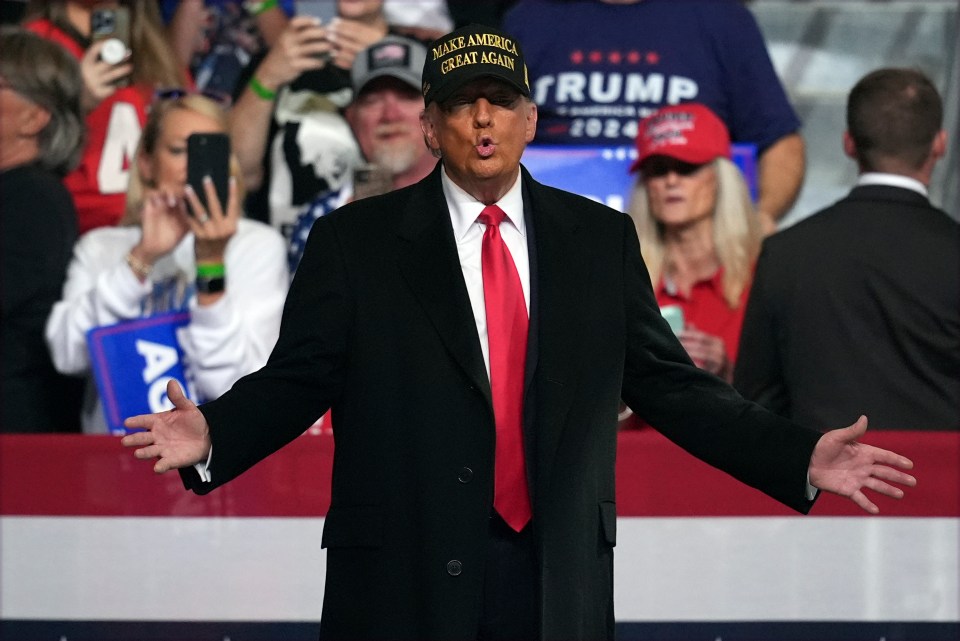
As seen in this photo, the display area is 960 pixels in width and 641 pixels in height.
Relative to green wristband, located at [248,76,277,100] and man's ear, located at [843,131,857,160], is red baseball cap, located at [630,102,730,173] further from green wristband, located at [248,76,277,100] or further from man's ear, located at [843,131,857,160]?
green wristband, located at [248,76,277,100]

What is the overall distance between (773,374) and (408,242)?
5.36 ft

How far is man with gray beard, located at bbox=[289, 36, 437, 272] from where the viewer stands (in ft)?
15.4

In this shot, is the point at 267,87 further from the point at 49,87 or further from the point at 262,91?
the point at 49,87

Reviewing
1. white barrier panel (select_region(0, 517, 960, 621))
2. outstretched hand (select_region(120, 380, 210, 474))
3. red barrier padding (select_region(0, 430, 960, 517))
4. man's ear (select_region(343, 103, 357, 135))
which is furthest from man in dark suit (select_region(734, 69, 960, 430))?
outstretched hand (select_region(120, 380, 210, 474))

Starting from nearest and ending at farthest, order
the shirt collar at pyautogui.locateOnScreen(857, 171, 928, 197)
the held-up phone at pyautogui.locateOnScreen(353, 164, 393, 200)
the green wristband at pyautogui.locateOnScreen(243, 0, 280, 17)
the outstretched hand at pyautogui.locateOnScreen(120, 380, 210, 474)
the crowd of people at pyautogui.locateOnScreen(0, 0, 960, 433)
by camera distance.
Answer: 1. the outstretched hand at pyautogui.locateOnScreen(120, 380, 210, 474)
2. the crowd of people at pyautogui.locateOnScreen(0, 0, 960, 433)
3. the shirt collar at pyautogui.locateOnScreen(857, 171, 928, 197)
4. the held-up phone at pyautogui.locateOnScreen(353, 164, 393, 200)
5. the green wristband at pyautogui.locateOnScreen(243, 0, 280, 17)

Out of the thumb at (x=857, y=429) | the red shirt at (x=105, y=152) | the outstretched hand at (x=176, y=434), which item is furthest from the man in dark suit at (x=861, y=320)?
the red shirt at (x=105, y=152)

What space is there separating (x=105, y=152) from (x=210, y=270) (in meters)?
1.08

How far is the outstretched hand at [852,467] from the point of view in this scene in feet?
7.55

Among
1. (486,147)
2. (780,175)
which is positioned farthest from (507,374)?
(780,175)

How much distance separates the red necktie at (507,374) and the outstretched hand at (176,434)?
1.50 feet

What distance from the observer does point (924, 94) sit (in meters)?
3.84

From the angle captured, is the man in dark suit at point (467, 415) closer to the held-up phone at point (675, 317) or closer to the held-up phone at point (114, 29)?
the held-up phone at point (675, 317)

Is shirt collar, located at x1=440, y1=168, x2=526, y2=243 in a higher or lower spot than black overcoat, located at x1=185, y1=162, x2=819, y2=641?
higher

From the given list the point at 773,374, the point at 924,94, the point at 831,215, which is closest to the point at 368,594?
the point at 773,374
